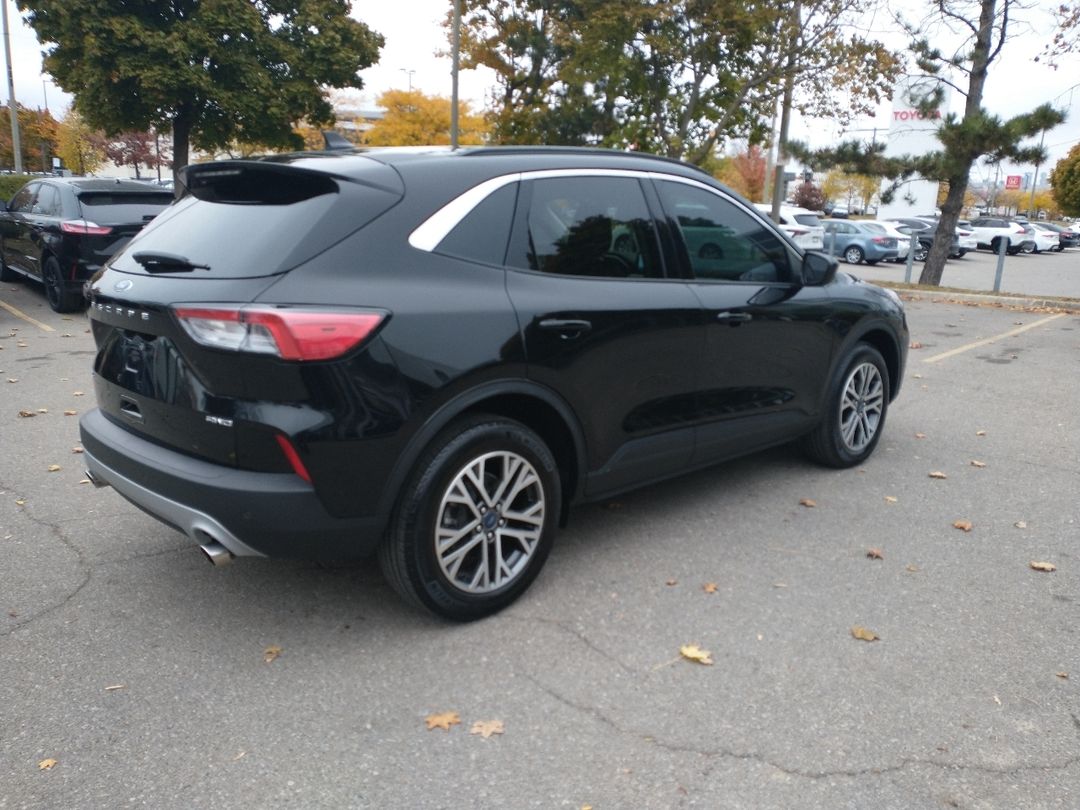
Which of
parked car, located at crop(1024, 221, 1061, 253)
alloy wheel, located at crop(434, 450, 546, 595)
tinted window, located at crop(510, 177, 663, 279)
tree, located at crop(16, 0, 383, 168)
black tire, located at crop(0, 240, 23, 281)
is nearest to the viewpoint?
alloy wheel, located at crop(434, 450, 546, 595)

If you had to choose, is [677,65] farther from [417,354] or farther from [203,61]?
[417,354]

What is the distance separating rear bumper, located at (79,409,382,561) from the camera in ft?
9.80

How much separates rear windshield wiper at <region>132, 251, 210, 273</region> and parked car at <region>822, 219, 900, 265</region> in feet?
89.9

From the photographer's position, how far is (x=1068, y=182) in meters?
42.9

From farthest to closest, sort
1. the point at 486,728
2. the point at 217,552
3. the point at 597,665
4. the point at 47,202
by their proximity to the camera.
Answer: the point at 47,202
the point at 597,665
the point at 217,552
the point at 486,728

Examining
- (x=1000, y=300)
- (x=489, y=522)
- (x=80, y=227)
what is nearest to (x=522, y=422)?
(x=489, y=522)

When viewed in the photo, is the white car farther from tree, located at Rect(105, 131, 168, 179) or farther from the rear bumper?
tree, located at Rect(105, 131, 168, 179)

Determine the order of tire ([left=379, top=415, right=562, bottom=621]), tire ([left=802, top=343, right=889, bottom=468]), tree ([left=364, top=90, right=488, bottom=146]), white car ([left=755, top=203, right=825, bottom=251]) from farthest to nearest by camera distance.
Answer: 1. tree ([left=364, top=90, right=488, bottom=146])
2. white car ([left=755, top=203, right=825, bottom=251])
3. tire ([left=802, top=343, right=889, bottom=468])
4. tire ([left=379, top=415, right=562, bottom=621])

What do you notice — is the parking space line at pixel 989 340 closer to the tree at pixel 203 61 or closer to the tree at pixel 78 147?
the tree at pixel 203 61

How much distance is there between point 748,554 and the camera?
4.26 m

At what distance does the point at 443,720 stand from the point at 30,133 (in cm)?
6969

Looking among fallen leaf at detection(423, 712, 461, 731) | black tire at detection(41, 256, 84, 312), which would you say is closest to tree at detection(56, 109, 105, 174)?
black tire at detection(41, 256, 84, 312)

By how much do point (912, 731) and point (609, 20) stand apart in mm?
16905

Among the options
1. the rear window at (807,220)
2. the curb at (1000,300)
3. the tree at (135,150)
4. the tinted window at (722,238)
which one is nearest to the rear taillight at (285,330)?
the tinted window at (722,238)
